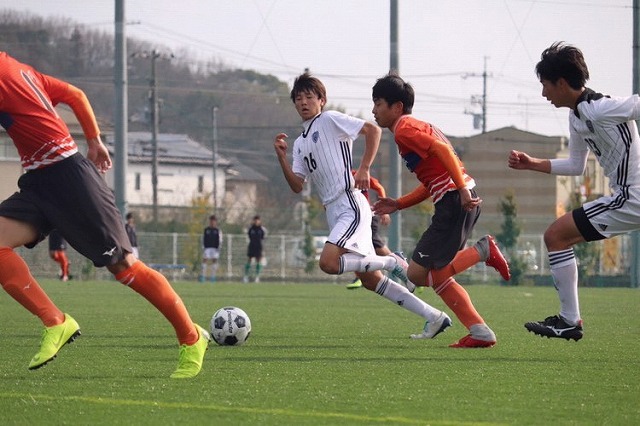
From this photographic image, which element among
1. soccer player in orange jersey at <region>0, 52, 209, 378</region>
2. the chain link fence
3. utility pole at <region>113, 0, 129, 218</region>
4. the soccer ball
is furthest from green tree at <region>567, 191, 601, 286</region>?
soccer player in orange jersey at <region>0, 52, 209, 378</region>

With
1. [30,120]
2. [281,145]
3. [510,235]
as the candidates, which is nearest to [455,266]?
[281,145]

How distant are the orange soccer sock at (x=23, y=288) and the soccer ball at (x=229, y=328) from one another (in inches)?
95.8

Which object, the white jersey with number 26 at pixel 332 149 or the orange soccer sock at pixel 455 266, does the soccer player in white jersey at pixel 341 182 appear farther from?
the orange soccer sock at pixel 455 266

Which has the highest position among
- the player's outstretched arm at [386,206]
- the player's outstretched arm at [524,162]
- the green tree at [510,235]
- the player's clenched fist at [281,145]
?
the player's clenched fist at [281,145]

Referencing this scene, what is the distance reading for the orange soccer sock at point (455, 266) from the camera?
9391mm

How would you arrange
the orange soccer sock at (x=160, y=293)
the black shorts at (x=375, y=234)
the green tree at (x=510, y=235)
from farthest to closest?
the green tree at (x=510, y=235)
the black shorts at (x=375, y=234)
the orange soccer sock at (x=160, y=293)

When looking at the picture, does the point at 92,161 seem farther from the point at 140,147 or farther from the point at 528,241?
the point at 140,147

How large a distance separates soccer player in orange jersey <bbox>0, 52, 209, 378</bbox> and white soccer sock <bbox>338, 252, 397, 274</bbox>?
2.58m

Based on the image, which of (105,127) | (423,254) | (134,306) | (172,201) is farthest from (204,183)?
(423,254)

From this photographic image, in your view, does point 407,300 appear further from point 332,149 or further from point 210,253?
point 210,253

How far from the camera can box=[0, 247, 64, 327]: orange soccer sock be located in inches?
280

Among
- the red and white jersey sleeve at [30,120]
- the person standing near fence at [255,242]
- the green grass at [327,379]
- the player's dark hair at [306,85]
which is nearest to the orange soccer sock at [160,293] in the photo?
the green grass at [327,379]

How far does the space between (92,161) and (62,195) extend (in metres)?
0.32

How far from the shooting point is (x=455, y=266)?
955 centimetres
